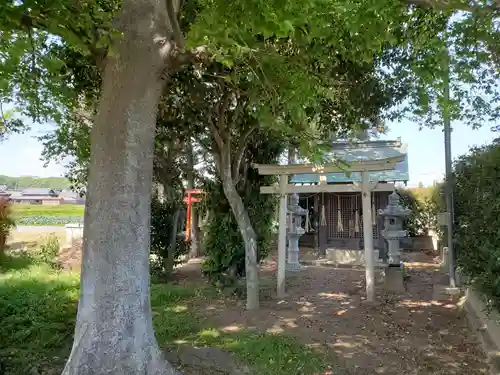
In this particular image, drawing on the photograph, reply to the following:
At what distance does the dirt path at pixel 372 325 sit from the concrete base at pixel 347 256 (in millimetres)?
3477

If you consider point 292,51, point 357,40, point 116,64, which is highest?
point 292,51

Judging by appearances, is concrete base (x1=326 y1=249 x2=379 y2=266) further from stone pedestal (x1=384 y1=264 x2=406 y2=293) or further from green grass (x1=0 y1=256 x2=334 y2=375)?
green grass (x1=0 y1=256 x2=334 y2=375)

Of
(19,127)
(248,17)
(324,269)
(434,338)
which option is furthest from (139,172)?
(324,269)

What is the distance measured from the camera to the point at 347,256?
12.6 metres

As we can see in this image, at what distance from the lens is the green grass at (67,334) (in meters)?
4.30

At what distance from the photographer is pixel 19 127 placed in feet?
24.3

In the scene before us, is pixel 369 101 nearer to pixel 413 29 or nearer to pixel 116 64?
pixel 413 29

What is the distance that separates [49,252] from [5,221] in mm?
1498

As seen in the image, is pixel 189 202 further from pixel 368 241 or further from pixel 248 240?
pixel 368 241

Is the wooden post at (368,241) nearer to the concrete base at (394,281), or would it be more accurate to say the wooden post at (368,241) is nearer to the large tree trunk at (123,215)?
the concrete base at (394,281)

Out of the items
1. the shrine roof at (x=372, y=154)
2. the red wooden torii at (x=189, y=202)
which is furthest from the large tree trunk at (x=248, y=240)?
the shrine roof at (x=372, y=154)

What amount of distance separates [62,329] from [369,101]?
5922 millimetres

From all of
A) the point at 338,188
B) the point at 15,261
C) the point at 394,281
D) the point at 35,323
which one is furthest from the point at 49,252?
the point at 394,281

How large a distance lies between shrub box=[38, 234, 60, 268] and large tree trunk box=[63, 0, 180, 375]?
850 cm
